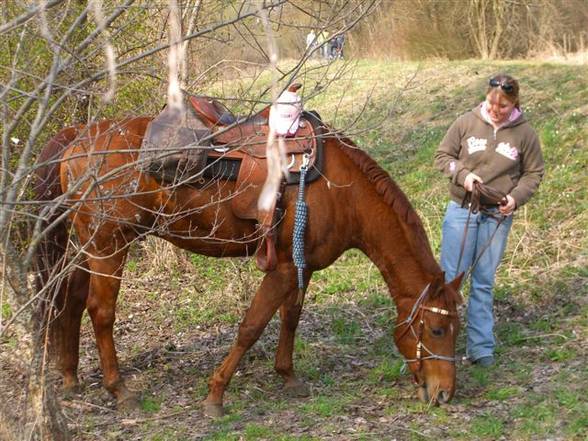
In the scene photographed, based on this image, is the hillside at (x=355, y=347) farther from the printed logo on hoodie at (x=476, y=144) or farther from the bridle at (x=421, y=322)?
the printed logo on hoodie at (x=476, y=144)

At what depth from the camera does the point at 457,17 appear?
20.6 meters

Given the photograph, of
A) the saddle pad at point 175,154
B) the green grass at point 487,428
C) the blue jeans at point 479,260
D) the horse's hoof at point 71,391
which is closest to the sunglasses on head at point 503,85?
the blue jeans at point 479,260

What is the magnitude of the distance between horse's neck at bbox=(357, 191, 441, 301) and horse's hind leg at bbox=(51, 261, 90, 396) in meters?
2.08

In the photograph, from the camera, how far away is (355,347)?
648 centimetres

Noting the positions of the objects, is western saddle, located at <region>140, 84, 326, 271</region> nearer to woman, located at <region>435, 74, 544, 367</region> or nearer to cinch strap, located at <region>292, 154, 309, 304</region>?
cinch strap, located at <region>292, 154, 309, 304</region>

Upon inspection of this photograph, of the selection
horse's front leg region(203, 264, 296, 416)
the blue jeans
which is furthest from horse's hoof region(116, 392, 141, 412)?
the blue jeans

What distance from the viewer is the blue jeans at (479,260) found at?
5.66m

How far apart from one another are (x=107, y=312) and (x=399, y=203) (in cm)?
205

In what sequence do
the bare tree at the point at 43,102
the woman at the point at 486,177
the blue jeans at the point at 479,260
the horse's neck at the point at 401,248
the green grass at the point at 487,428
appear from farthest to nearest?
1. the blue jeans at the point at 479,260
2. the woman at the point at 486,177
3. the horse's neck at the point at 401,248
4. the green grass at the point at 487,428
5. the bare tree at the point at 43,102

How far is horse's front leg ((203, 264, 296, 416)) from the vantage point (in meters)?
5.24

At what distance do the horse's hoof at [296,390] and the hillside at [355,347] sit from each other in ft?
0.24

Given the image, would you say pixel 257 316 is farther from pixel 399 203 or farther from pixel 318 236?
pixel 399 203

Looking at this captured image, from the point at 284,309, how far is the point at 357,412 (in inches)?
36.5

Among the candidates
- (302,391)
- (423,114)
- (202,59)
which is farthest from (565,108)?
(302,391)
